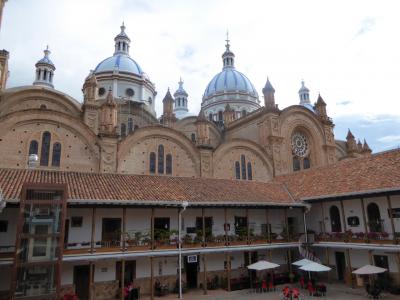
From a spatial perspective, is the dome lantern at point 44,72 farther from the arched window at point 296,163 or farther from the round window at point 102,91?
the arched window at point 296,163

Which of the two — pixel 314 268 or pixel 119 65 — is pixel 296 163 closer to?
pixel 314 268

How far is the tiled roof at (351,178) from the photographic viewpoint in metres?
21.2

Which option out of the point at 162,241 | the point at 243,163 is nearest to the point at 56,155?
the point at 162,241

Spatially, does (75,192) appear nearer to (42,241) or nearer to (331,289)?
(42,241)

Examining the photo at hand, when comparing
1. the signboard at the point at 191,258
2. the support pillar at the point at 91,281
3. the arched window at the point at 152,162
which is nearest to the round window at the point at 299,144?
the arched window at the point at 152,162

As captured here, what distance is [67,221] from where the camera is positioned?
783 inches

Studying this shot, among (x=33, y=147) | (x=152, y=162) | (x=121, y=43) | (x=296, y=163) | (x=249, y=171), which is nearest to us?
(x=33, y=147)

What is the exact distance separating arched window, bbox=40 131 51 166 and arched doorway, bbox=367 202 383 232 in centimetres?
2541

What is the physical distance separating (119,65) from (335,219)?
38253mm

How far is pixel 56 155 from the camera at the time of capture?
93.6 ft

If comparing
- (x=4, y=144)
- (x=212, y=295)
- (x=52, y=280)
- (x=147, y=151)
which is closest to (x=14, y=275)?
(x=52, y=280)

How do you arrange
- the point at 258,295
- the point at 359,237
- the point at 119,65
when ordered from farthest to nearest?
the point at 119,65 < the point at 359,237 < the point at 258,295

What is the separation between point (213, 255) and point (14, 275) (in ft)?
43.6

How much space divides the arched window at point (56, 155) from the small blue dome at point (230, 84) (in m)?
41.8
